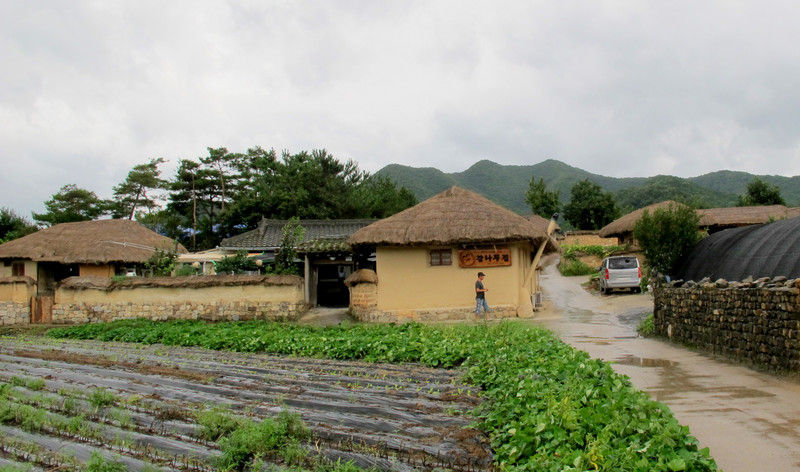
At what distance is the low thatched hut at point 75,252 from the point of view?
25641mm

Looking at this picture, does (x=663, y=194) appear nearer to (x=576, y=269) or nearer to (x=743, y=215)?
(x=743, y=215)

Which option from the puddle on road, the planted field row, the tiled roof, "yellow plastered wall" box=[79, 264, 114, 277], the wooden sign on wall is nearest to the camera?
the planted field row

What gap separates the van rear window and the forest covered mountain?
36996 millimetres

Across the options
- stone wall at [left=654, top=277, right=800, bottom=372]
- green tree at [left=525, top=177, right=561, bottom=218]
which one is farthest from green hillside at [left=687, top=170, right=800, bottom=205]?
stone wall at [left=654, top=277, right=800, bottom=372]

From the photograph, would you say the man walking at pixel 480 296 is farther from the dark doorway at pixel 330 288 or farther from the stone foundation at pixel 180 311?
the dark doorway at pixel 330 288

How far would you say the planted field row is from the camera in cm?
394

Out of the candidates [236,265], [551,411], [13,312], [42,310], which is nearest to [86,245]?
[13,312]

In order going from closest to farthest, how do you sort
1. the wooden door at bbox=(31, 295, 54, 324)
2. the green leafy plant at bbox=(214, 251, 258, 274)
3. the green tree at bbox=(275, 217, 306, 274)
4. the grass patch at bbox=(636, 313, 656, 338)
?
the grass patch at bbox=(636, 313, 656, 338) < the wooden door at bbox=(31, 295, 54, 324) < the green tree at bbox=(275, 217, 306, 274) < the green leafy plant at bbox=(214, 251, 258, 274)

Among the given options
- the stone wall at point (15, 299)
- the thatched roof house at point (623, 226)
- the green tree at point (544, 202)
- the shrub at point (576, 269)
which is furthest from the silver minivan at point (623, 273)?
the green tree at point (544, 202)

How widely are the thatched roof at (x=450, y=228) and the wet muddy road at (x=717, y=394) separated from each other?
130 inches

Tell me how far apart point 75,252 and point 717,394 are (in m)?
26.6

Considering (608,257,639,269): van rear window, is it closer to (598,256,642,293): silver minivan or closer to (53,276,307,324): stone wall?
(598,256,642,293): silver minivan

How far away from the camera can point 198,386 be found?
6207mm

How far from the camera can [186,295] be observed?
18.8 metres
